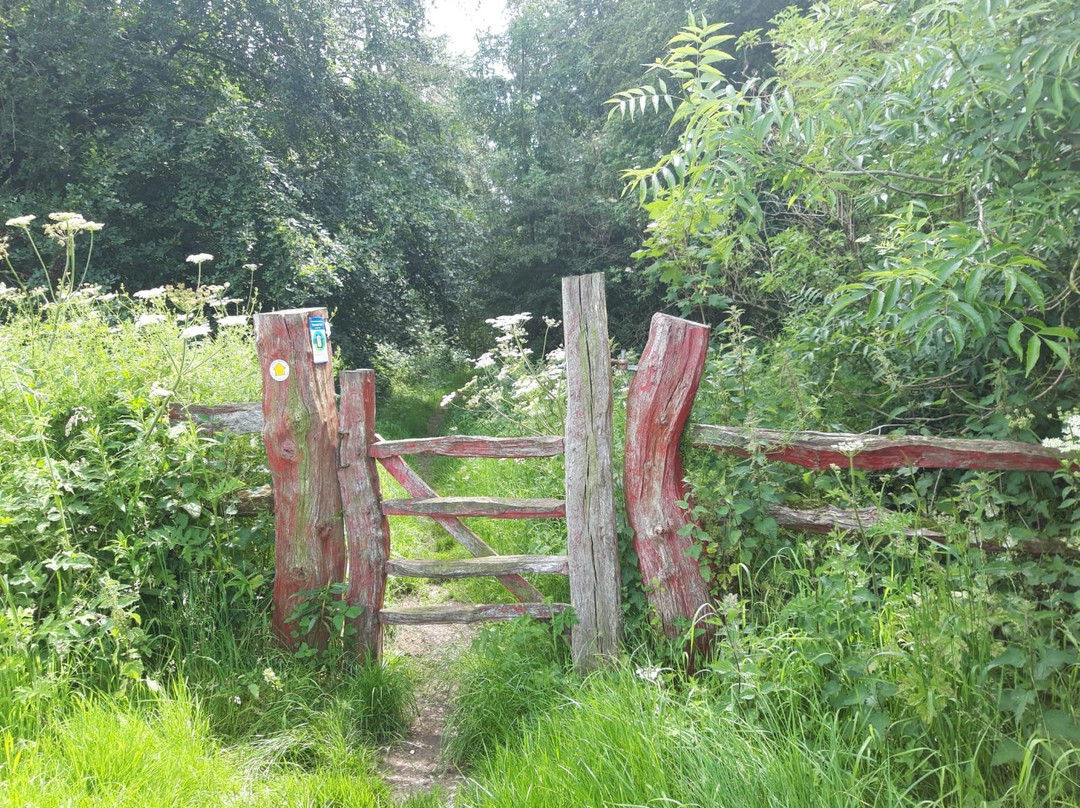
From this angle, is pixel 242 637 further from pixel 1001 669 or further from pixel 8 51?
pixel 8 51

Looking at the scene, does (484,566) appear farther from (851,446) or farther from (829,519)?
(851,446)

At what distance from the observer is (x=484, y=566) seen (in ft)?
10.8

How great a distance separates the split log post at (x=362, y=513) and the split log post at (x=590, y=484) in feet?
3.50

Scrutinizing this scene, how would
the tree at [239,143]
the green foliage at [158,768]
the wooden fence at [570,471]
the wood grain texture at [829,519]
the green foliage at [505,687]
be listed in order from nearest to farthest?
the green foliage at [158,768]
the wood grain texture at [829,519]
the wooden fence at [570,471]
the green foliage at [505,687]
the tree at [239,143]

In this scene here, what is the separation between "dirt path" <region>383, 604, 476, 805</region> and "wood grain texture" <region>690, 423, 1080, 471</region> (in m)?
1.94

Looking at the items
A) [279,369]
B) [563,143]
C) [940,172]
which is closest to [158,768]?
[279,369]

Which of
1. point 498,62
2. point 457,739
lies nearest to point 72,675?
point 457,739

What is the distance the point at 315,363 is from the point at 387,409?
27.8 ft

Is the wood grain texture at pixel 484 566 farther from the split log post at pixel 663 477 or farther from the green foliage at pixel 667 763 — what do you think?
the green foliage at pixel 667 763

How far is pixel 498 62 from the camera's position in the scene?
18141mm

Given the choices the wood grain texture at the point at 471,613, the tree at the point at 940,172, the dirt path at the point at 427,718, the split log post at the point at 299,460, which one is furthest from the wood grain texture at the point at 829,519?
the split log post at the point at 299,460

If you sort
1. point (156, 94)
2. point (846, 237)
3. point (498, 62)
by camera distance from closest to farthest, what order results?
point (846, 237) < point (156, 94) < point (498, 62)

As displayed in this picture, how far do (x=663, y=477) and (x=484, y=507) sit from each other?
916mm

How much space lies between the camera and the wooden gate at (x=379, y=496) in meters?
3.14
